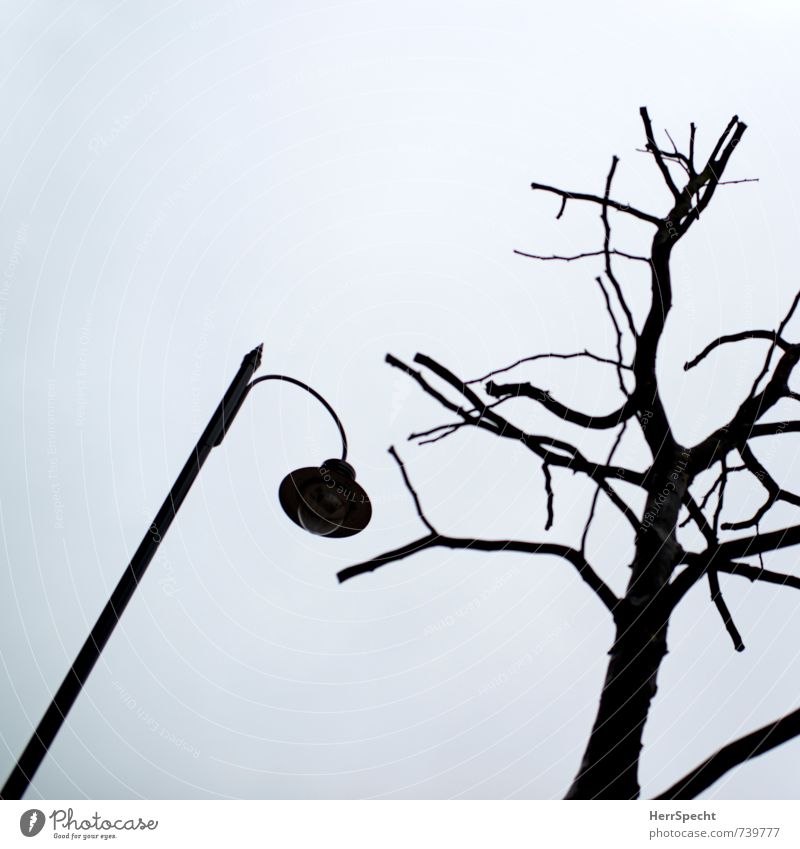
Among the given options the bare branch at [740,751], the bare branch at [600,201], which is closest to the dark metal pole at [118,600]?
the bare branch at [600,201]

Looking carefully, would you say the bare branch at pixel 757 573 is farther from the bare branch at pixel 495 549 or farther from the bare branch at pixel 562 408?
the bare branch at pixel 562 408

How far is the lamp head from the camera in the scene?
4.18 metres

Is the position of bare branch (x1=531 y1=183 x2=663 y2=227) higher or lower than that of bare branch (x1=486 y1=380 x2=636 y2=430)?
higher

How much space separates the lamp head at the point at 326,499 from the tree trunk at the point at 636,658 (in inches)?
74.8

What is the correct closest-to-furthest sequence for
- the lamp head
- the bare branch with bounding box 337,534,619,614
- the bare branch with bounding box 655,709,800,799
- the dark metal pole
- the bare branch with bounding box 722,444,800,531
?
the bare branch with bounding box 655,709,800,799
the dark metal pole
the bare branch with bounding box 337,534,619,614
the bare branch with bounding box 722,444,800,531
the lamp head

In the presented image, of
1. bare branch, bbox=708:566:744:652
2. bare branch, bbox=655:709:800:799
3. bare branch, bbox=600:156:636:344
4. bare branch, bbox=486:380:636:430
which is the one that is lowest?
bare branch, bbox=655:709:800:799

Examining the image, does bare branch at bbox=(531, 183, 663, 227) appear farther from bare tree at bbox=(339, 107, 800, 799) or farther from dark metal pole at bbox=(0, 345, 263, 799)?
dark metal pole at bbox=(0, 345, 263, 799)

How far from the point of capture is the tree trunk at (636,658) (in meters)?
2.35

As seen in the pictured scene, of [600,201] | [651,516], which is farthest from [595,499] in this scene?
[600,201]

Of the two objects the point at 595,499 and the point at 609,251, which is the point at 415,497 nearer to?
the point at 595,499

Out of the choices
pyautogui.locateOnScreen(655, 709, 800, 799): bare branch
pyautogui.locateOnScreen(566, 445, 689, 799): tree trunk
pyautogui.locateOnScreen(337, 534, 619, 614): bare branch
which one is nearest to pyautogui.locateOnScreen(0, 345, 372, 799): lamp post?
pyautogui.locateOnScreen(337, 534, 619, 614): bare branch

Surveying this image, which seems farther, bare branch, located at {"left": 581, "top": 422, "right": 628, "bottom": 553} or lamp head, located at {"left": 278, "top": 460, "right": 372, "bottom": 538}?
lamp head, located at {"left": 278, "top": 460, "right": 372, "bottom": 538}

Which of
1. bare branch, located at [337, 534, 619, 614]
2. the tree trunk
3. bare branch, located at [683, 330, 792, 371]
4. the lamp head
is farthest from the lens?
the lamp head
